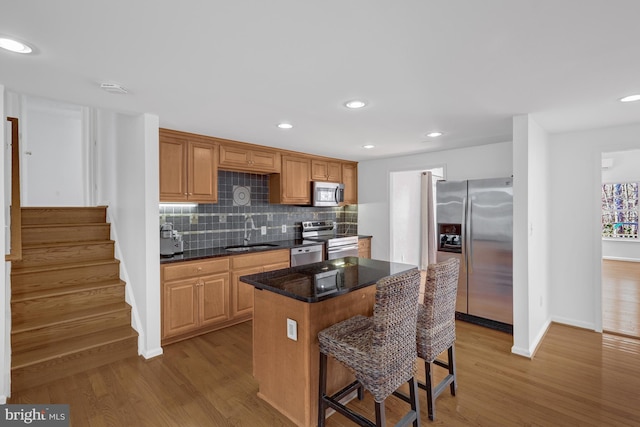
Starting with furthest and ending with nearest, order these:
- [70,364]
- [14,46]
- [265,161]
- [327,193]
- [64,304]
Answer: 1. [327,193]
2. [265,161]
3. [64,304]
4. [70,364]
5. [14,46]

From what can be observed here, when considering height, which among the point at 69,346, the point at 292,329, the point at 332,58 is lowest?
the point at 69,346

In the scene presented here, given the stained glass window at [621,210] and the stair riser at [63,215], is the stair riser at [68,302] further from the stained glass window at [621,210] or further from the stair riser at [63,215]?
the stained glass window at [621,210]

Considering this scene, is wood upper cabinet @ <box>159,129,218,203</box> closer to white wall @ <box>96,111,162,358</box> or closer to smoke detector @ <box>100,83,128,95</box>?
white wall @ <box>96,111,162,358</box>

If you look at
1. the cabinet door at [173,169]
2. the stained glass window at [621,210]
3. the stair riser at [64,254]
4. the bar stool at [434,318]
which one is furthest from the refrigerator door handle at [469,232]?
the stained glass window at [621,210]

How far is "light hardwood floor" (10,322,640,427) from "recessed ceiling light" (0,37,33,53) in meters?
2.29

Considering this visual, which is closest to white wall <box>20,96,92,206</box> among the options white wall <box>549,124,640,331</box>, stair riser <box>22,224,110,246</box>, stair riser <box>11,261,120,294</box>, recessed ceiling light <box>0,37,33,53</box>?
stair riser <box>22,224,110,246</box>

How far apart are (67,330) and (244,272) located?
5.64ft

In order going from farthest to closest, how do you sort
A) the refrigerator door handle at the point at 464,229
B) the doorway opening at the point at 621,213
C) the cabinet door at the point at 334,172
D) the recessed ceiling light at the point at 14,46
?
1. the doorway opening at the point at 621,213
2. the cabinet door at the point at 334,172
3. the refrigerator door handle at the point at 464,229
4. the recessed ceiling light at the point at 14,46

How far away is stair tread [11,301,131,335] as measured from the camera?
275cm

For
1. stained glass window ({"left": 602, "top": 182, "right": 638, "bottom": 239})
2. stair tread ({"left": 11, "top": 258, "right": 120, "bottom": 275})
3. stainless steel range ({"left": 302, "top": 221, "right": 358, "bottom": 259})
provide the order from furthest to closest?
1. stained glass window ({"left": 602, "top": 182, "right": 638, "bottom": 239})
2. stainless steel range ({"left": 302, "top": 221, "right": 358, "bottom": 259})
3. stair tread ({"left": 11, "top": 258, "right": 120, "bottom": 275})

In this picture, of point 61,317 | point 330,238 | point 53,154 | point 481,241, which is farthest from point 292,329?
point 53,154

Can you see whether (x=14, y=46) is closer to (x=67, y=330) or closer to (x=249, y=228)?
(x=67, y=330)

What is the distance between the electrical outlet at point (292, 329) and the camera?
2.03 meters

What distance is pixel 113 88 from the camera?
2232mm
